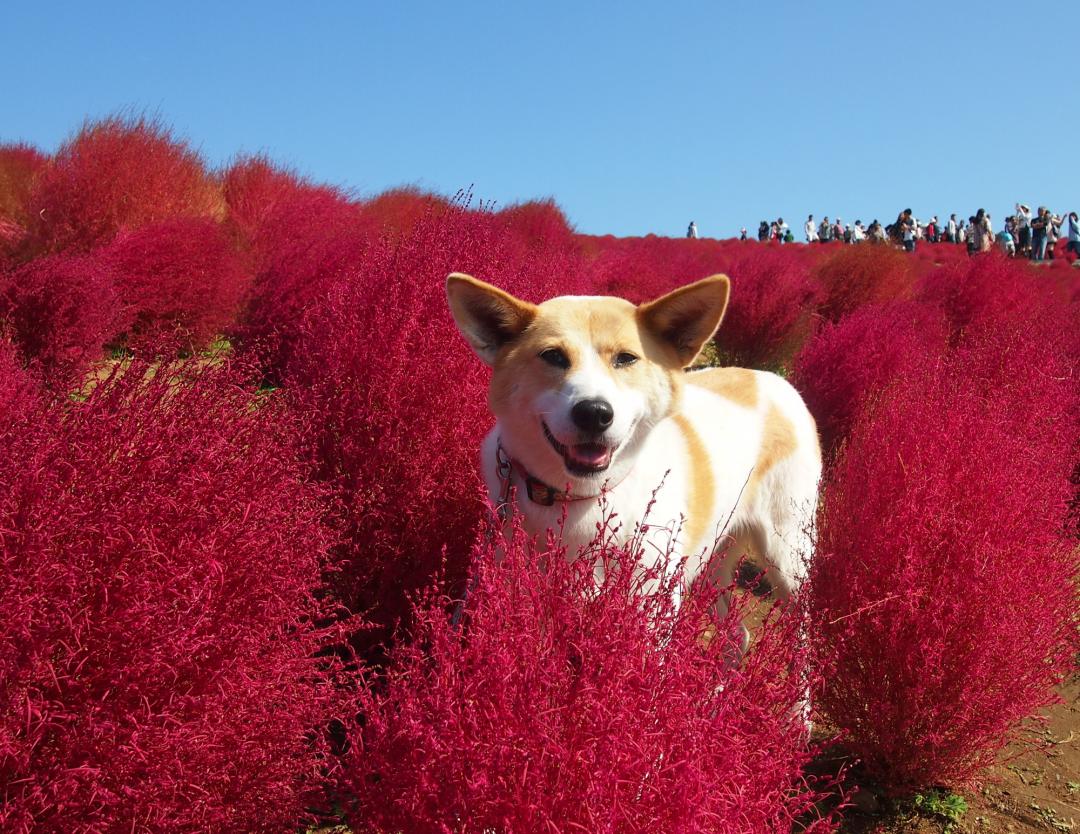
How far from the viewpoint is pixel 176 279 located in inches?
254

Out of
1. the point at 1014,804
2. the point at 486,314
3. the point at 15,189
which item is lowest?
the point at 1014,804

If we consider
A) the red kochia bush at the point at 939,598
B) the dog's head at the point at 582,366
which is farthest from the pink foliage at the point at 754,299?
the dog's head at the point at 582,366

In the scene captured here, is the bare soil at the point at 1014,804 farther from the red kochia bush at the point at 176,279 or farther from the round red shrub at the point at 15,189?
the round red shrub at the point at 15,189

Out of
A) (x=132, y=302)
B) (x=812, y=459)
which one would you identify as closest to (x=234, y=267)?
(x=132, y=302)

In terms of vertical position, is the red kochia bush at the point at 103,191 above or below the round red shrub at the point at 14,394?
above

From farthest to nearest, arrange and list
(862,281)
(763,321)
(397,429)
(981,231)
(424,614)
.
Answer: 1. (981,231)
2. (862,281)
3. (763,321)
4. (397,429)
5. (424,614)

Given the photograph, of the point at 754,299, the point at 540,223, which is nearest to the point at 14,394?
the point at 754,299

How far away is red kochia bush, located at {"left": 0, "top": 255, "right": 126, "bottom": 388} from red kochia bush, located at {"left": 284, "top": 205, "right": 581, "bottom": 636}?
285 centimetres

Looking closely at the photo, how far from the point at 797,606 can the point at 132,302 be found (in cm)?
589

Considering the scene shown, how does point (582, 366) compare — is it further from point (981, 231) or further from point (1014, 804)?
point (981, 231)

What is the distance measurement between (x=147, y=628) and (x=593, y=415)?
1.17 m

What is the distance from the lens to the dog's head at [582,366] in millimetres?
2189

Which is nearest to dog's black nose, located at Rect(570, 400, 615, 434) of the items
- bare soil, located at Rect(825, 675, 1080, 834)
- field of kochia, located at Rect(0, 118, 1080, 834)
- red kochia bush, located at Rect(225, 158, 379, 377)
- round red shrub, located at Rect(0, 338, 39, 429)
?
field of kochia, located at Rect(0, 118, 1080, 834)

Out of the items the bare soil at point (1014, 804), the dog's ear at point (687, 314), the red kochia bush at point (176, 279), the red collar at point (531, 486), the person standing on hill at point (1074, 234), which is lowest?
the bare soil at point (1014, 804)
